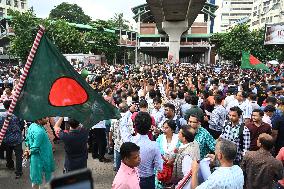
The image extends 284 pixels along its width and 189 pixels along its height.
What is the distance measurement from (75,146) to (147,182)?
1402mm

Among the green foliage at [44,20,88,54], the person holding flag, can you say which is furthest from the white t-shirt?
the green foliage at [44,20,88,54]

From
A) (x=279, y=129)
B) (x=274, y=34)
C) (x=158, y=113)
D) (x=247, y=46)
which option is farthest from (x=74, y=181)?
(x=247, y=46)

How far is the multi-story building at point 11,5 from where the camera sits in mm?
60475

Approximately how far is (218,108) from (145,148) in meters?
3.36

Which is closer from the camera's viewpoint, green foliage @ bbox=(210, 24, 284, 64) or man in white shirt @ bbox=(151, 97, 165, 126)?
man in white shirt @ bbox=(151, 97, 165, 126)

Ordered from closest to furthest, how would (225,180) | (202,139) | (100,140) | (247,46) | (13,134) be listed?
(225,180)
(202,139)
(13,134)
(100,140)
(247,46)

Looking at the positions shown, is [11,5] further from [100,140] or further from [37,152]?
[37,152]

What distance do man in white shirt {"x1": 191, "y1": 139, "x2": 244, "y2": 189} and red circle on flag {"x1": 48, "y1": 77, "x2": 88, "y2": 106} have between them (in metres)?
1.70

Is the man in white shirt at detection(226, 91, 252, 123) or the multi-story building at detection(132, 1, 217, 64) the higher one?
the multi-story building at detection(132, 1, 217, 64)

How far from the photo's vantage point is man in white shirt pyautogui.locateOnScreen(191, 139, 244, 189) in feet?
10.3

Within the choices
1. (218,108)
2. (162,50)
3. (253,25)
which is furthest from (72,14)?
(218,108)

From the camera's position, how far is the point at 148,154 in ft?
13.9

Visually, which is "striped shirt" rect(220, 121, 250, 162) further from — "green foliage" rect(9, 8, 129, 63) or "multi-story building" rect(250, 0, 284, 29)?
"multi-story building" rect(250, 0, 284, 29)

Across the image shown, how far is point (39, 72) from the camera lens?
3.70 metres
